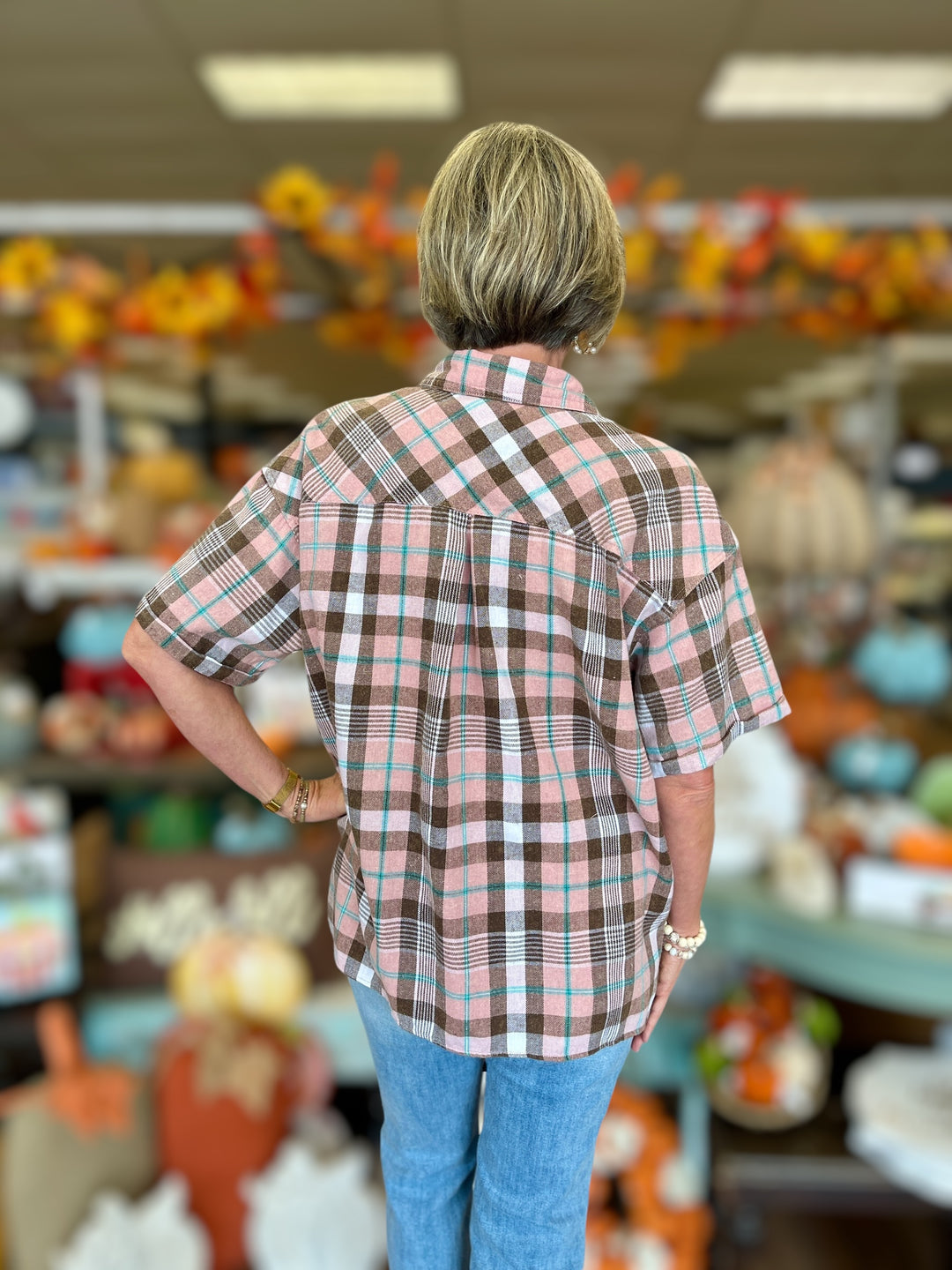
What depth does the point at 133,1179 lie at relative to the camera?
193cm

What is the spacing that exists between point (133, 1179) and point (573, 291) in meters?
1.88

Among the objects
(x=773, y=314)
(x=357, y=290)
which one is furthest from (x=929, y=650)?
(x=357, y=290)

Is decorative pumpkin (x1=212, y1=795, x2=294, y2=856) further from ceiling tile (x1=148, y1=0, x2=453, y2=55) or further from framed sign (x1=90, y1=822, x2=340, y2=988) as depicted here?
ceiling tile (x1=148, y1=0, x2=453, y2=55)

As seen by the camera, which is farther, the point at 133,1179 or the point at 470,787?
the point at 133,1179

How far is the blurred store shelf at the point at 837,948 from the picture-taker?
1796mm

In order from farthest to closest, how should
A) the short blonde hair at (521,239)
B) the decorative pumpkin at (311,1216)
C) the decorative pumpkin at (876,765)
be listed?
the decorative pumpkin at (876,765), the decorative pumpkin at (311,1216), the short blonde hair at (521,239)

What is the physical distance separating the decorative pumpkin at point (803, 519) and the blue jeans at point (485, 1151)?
67.3 inches

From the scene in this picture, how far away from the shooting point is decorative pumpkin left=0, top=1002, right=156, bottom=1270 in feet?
5.79

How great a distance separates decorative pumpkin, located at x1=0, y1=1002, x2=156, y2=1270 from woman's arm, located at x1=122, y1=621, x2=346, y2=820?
1.39 m

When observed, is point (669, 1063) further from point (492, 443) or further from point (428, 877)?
point (492, 443)

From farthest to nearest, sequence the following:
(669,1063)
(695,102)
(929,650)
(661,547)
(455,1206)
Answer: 1. (695,102)
2. (929,650)
3. (669,1063)
4. (455,1206)
5. (661,547)

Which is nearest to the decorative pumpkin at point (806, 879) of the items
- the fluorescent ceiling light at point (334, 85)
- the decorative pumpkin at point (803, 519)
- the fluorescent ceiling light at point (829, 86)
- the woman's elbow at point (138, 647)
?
the decorative pumpkin at point (803, 519)

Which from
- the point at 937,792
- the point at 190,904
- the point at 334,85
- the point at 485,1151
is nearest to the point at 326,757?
the point at 190,904

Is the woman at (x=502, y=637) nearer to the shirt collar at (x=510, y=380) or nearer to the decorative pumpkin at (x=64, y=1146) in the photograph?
the shirt collar at (x=510, y=380)
